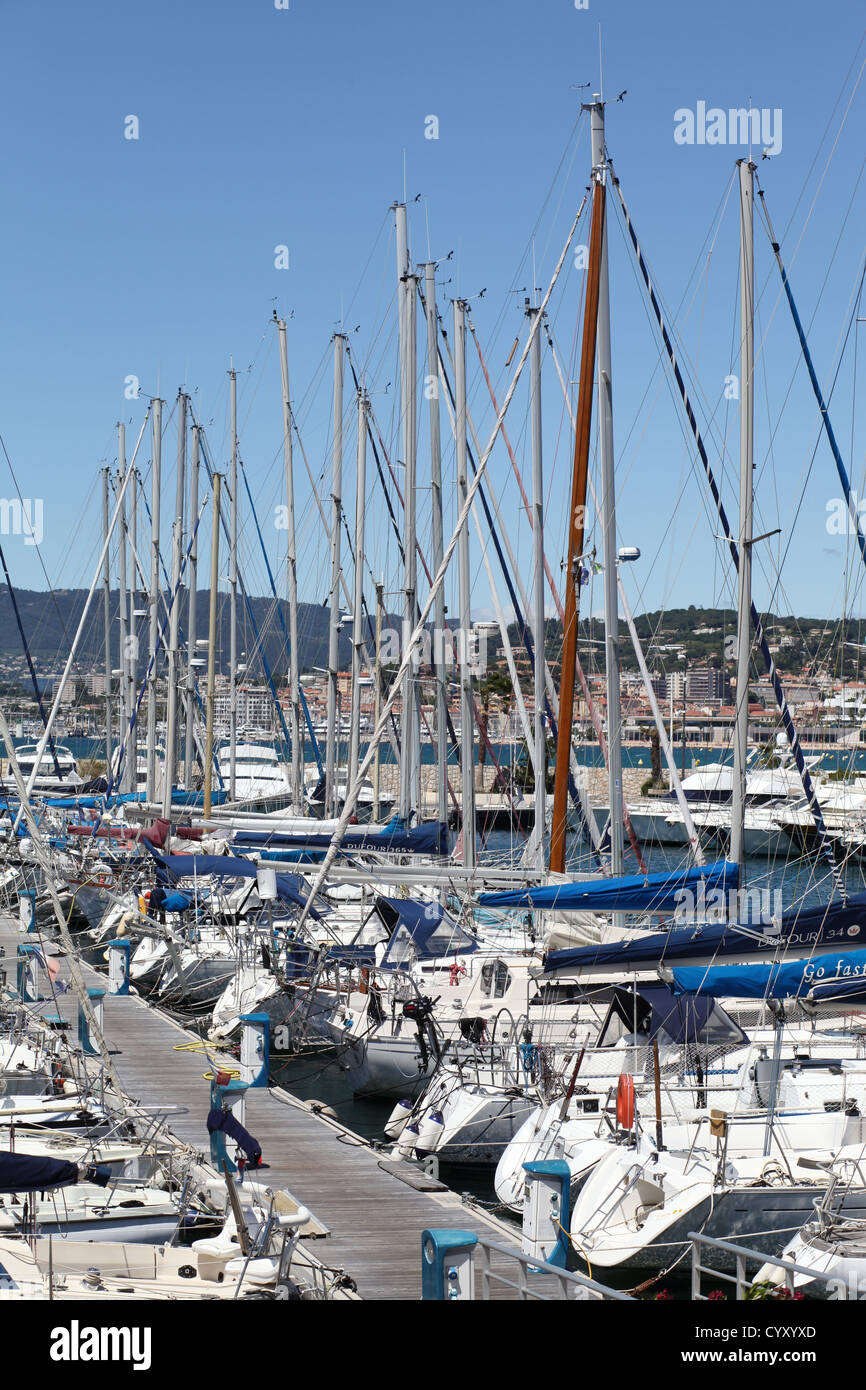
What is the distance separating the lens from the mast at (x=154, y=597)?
49.7 m

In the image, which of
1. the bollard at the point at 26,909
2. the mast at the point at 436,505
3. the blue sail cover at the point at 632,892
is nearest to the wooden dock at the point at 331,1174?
the blue sail cover at the point at 632,892

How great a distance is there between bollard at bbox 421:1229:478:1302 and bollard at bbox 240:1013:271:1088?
36.5 ft

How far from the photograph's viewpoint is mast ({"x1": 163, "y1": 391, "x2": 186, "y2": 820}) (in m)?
43.3

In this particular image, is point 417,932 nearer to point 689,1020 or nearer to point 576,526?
point 689,1020

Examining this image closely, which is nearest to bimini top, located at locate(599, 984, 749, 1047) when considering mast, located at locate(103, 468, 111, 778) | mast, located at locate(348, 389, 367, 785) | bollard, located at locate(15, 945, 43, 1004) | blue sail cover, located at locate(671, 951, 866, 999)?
blue sail cover, located at locate(671, 951, 866, 999)

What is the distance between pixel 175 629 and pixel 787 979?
33.4m

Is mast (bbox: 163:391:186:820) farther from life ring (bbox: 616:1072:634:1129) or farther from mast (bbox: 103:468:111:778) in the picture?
life ring (bbox: 616:1072:634:1129)

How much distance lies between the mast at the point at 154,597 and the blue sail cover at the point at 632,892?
27758 millimetres

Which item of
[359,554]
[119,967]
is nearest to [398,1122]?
[119,967]

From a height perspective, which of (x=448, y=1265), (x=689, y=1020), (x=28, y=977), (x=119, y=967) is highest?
(x=448, y=1265)

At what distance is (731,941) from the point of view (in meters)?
20.4

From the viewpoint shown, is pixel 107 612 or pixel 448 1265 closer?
pixel 448 1265

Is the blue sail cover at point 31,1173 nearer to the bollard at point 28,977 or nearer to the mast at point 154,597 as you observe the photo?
the bollard at point 28,977
